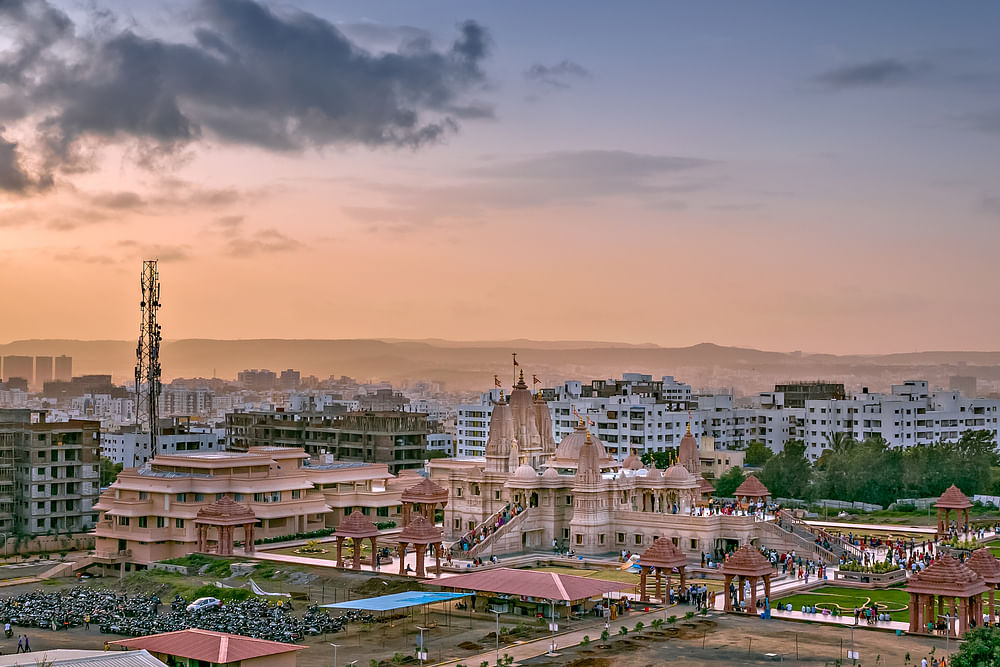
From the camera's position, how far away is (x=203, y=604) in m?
67.7

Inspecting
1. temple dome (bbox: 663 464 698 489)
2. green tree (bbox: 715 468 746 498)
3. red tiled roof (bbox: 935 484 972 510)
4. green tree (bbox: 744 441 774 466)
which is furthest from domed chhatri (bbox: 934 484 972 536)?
green tree (bbox: 744 441 774 466)

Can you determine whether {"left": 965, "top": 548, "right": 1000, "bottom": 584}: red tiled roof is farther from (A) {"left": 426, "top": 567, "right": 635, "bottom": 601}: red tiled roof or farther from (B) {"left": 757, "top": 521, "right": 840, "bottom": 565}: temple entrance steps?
(B) {"left": 757, "top": 521, "right": 840, "bottom": 565}: temple entrance steps

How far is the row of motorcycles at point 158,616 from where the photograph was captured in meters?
61.5

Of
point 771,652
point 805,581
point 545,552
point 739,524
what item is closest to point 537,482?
point 545,552

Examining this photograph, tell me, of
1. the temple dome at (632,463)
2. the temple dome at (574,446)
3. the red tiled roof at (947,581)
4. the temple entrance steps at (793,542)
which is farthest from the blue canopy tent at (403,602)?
the temple dome at (632,463)

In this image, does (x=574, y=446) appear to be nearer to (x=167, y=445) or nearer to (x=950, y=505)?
(x=950, y=505)

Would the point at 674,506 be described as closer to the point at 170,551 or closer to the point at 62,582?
the point at 170,551

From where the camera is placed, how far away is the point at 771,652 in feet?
182

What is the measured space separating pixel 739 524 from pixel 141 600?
3388 centimetres

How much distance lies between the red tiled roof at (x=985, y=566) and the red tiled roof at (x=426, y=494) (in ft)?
118

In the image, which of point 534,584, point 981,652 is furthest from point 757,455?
point 981,652

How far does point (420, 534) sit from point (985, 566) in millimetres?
29128

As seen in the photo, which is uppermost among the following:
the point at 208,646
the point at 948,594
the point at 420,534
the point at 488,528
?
the point at 420,534

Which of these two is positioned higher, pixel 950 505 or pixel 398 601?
pixel 950 505
